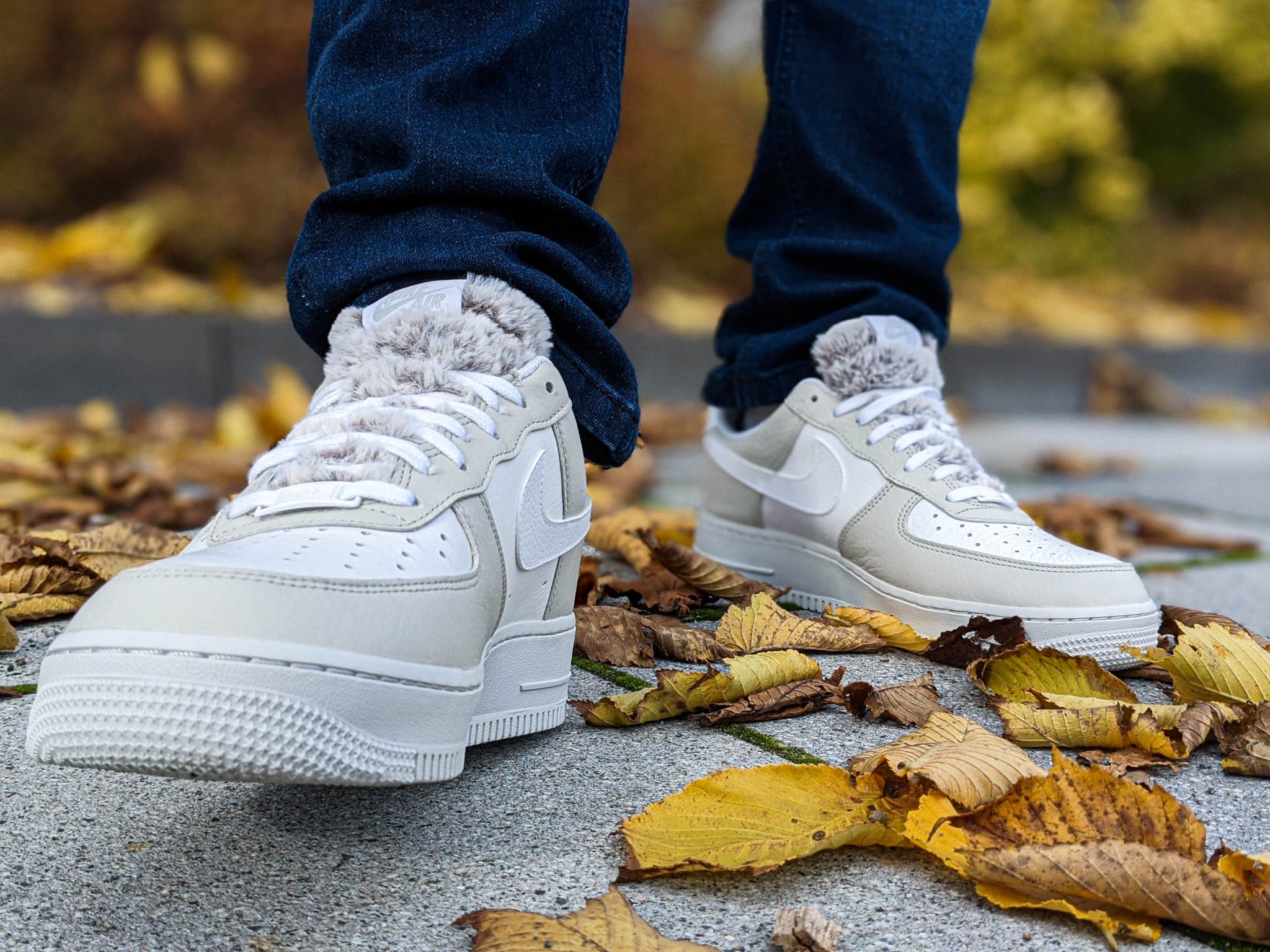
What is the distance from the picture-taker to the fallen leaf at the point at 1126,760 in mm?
1084

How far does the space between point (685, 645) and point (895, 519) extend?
353mm

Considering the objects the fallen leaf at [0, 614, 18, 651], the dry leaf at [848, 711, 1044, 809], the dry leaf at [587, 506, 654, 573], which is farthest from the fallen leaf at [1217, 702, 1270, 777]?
the fallen leaf at [0, 614, 18, 651]

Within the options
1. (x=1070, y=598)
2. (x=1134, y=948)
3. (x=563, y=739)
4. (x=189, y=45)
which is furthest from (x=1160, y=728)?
(x=189, y=45)

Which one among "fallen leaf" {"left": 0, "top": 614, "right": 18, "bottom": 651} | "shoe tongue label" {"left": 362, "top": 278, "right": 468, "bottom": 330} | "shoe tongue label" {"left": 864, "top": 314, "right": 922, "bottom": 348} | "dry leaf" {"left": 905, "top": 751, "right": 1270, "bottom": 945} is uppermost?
"shoe tongue label" {"left": 362, "top": 278, "right": 468, "bottom": 330}

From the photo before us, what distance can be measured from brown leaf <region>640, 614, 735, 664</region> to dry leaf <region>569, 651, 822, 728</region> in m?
0.14

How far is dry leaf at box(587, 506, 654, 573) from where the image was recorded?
6.07 feet

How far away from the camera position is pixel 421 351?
1148mm

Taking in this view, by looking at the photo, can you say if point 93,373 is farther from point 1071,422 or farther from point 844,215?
point 1071,422

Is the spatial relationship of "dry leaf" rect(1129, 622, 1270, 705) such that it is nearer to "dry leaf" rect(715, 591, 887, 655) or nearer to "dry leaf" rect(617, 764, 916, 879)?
"dry leaf" rect(715, 591, 887, 655)

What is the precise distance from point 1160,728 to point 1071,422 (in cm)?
444

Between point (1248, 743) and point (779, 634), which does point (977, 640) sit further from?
point (1248, 743)

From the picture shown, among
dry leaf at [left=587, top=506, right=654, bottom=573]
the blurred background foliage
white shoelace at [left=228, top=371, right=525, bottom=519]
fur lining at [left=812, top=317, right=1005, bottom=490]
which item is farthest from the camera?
the blurred background foliage

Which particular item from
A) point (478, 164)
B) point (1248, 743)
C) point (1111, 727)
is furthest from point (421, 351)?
point (1248, 743)

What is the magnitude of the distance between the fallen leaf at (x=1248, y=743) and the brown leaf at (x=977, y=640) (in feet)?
0.89
